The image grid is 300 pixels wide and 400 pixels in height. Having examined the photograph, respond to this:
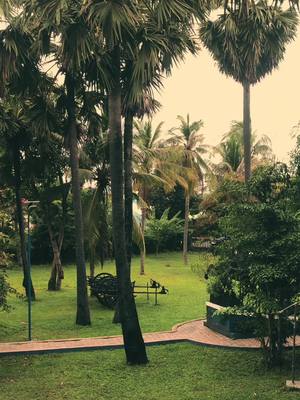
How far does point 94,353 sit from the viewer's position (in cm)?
1116

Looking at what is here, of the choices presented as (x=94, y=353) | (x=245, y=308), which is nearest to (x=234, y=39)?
(x=245, y=308)

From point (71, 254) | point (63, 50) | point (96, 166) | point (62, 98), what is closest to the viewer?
point (63, 50)

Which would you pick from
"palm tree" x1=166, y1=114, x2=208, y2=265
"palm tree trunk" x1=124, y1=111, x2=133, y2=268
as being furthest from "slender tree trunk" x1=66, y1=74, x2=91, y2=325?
"palm tree" x1=166, y1=114, x2=208, y2=265

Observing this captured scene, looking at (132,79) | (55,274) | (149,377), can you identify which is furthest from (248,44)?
(55,274)

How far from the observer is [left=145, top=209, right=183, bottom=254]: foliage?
38.8 metres

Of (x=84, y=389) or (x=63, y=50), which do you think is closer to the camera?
(x=84, y=389)

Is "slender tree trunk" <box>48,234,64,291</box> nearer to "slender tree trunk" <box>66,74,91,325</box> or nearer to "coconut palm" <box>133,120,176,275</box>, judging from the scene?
"coconut palm" <box>133,120,176,275</box>

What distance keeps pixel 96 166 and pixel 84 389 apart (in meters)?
11.3

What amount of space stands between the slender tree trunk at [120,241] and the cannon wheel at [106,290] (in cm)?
673

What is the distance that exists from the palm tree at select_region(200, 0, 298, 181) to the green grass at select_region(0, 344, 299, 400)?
7.80 metres

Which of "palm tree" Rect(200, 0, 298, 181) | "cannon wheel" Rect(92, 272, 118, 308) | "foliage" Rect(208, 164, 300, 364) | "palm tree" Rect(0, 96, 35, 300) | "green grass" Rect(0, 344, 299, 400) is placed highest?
"palm tree" Rect(200, 0, 298, 181)

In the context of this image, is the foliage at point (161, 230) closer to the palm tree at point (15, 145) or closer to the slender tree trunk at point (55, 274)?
the slender tree trunk at point (55, 274)

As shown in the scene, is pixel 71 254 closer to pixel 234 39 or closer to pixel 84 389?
pixel 234 39

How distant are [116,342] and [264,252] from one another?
4529 mm
